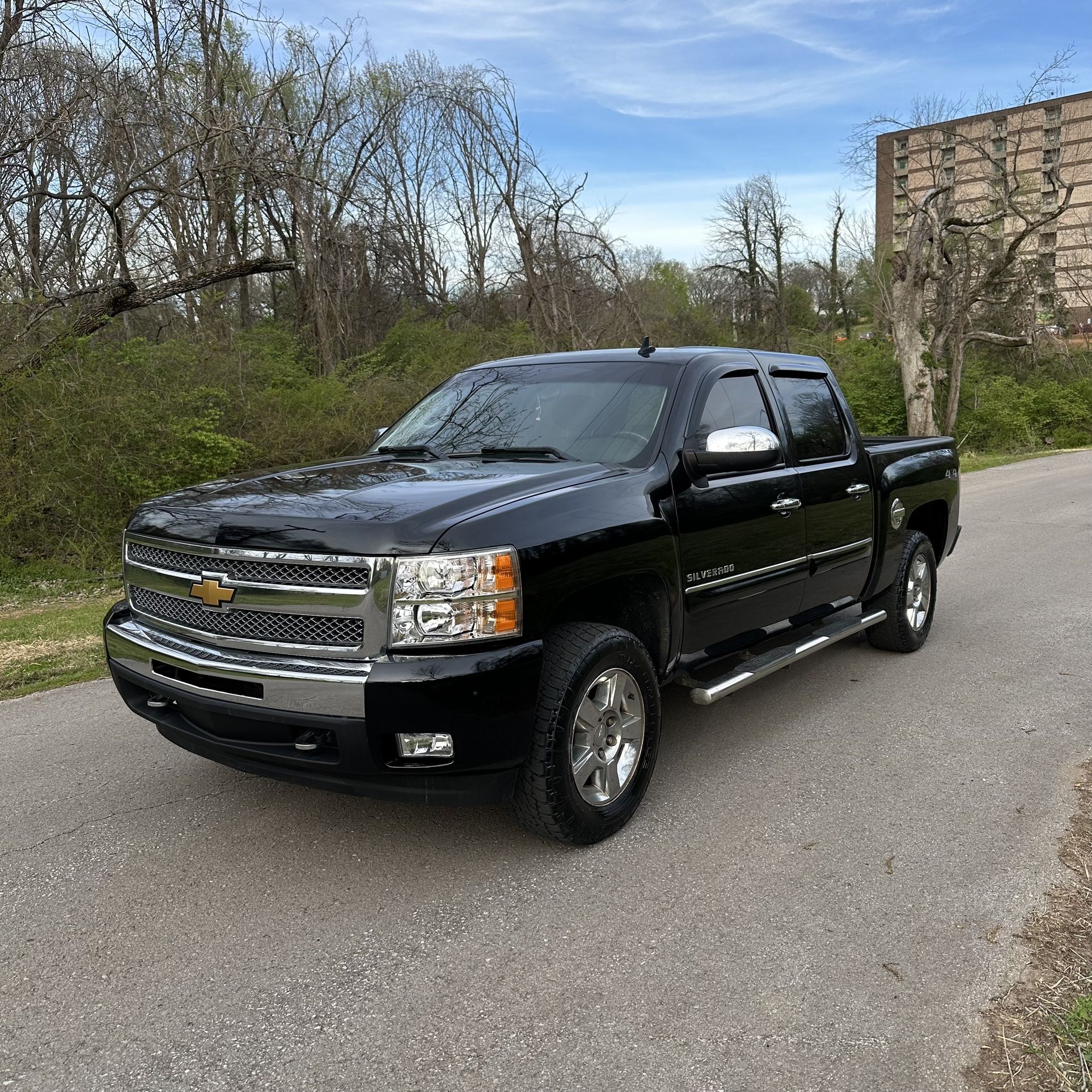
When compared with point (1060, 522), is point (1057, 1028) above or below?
above

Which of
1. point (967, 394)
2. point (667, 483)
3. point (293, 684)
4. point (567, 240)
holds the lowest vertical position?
point (967, 394)

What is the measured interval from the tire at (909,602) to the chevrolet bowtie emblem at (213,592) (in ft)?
13.3

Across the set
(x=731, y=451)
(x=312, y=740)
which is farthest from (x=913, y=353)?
(x=312, y=740)

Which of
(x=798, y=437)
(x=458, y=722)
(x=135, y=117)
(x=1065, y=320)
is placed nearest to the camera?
(x=458, y=722)

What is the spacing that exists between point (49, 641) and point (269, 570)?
4.62m

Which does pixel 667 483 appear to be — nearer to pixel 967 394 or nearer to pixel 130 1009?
pixel 130 1009

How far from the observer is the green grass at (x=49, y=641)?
608cm

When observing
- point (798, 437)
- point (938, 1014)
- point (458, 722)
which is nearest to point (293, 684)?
point (458, 722)

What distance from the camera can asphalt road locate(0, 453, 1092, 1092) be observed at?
2.50m

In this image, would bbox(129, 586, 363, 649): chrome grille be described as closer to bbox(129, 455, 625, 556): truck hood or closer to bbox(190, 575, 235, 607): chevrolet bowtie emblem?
bbox(190, 575, 235, 607): chevrolet bowtie emblem

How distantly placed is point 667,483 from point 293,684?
180 centimetres

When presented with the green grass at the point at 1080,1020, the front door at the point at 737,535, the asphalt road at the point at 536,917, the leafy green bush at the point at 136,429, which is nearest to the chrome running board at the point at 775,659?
the front door at the point at 737,535

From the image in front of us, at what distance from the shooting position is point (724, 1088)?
2365mm

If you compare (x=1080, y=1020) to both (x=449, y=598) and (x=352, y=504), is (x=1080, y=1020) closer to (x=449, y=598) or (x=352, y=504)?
(x=449, y=598)
